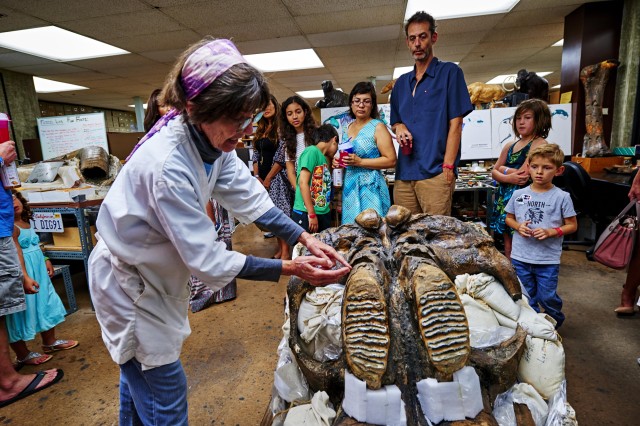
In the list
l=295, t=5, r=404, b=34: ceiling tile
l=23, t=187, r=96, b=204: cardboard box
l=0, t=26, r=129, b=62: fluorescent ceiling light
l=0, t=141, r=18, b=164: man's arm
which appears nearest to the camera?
l=0, t=141, r=18, b=164: man's arm

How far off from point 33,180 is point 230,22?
3.43 meters

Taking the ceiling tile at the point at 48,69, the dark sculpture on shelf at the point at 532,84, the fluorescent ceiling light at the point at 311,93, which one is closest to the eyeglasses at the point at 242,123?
the dark sculpture on shelf at the point at 532,84

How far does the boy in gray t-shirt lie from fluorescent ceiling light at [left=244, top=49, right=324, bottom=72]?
19.7ft

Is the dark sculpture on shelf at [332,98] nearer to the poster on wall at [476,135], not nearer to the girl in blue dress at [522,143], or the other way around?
the poster on wall at [476,135]

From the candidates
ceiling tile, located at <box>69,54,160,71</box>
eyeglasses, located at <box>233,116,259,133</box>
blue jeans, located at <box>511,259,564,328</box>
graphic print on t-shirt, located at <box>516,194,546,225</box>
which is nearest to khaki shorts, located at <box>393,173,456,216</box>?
graphic print on t-shirt, located at <box>516,194,546,225</box>

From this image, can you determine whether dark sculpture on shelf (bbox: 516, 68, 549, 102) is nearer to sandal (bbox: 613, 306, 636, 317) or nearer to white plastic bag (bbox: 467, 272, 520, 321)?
sandal (bbox: 613, 306, 636, 317)

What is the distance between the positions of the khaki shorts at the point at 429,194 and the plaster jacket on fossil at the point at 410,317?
813mm

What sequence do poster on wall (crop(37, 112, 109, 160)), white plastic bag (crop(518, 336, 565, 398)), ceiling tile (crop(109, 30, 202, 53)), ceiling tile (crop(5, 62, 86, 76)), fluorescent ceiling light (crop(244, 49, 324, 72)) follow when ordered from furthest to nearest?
fluorescent ceiling light (crop(244, 49, 324, 72)), ceiling tile (crop(5, 62, 86, 76)), ceiling tile (crop(109, 30, 202, 53)), poster on wall (crop(37, 112, 109, 160)), white plastic bag (crop(518, 336, 565, 398))

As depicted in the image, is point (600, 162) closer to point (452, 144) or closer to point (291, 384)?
point (452, 144)

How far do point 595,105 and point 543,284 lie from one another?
156 inches

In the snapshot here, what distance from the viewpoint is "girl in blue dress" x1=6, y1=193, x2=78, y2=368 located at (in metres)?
2.56

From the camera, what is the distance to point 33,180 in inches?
153

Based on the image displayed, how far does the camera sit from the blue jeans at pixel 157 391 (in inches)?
51.4

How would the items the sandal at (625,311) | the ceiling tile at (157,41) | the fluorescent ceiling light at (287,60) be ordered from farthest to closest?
the fluorescent ceiling light at (287,60) → the ceiling tile at (157,41) → the sandal at (625,311)
